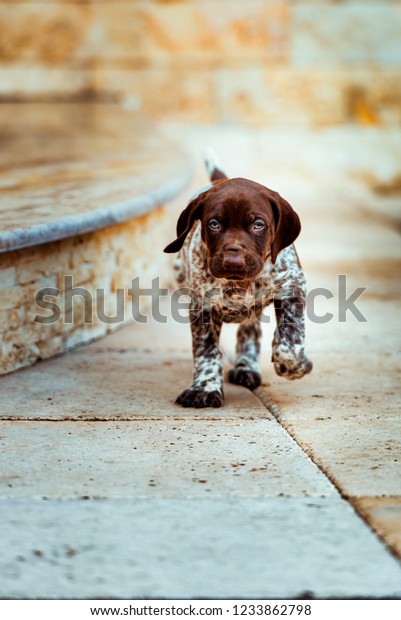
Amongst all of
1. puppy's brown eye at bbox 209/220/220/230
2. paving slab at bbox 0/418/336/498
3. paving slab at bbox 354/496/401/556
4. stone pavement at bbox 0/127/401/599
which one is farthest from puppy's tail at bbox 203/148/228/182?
paving slab at bbox 354/496/401/556

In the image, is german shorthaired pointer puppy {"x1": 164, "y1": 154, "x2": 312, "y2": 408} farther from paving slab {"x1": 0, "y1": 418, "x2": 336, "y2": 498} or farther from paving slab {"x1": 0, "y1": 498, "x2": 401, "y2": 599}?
paving slab {"x1": 0, "y1": 498, "x2": 401, "y2": 599}

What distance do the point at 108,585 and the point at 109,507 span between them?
0.54 m

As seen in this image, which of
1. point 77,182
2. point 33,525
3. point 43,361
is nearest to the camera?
point 33,525

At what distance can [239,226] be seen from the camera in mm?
4035

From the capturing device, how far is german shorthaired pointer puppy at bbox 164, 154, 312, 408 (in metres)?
4.02

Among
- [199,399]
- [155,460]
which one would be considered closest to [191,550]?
[155,460]

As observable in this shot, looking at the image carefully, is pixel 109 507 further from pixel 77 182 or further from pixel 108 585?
pixel 77 182

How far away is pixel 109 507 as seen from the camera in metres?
3.04

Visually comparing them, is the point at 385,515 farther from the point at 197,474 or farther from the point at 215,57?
the point at 215,57

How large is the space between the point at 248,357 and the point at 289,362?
47 cm

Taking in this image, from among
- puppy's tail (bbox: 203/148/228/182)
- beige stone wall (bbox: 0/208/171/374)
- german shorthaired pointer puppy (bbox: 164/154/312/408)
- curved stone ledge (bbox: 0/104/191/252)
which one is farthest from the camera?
puppy's tail (bbox: 203/148/228/182)

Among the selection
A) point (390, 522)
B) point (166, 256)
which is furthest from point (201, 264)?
point (166, 256)

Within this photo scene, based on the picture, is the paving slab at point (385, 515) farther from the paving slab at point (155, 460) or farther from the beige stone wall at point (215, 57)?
the beige stone wall at point (215, 57)
